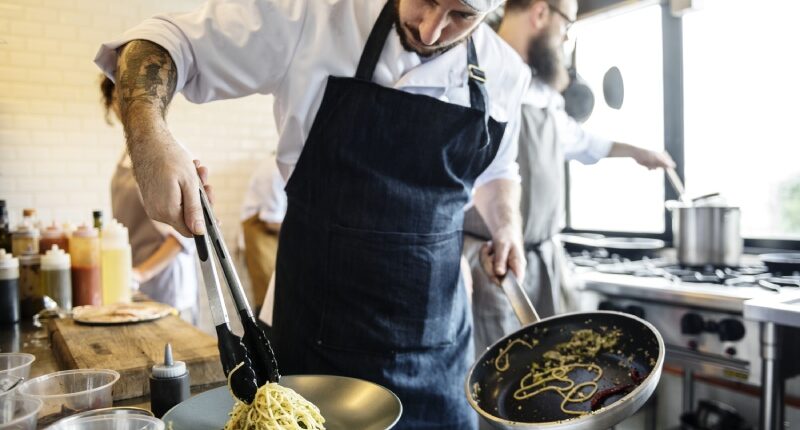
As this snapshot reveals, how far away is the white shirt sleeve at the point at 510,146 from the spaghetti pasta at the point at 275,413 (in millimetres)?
1008

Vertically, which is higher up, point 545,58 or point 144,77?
point 545,58

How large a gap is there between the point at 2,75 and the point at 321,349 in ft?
8.43

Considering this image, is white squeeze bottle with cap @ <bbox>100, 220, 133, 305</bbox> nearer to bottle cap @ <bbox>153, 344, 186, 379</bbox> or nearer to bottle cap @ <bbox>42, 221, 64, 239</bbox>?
bottle cap @ <bbox>42, 221, 64, 239</bbox>

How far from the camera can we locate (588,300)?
2.50m

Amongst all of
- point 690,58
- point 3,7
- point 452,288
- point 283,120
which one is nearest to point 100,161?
point 3,7

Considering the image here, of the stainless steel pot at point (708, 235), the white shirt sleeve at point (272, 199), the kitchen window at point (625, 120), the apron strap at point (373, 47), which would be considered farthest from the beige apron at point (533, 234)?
the white shirt sleeve at point (272, 199)

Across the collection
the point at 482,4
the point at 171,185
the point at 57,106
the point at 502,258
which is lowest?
the point at 502,258

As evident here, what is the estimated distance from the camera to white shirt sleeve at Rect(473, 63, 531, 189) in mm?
1741

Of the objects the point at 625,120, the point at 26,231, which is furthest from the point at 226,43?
the point at 625,120

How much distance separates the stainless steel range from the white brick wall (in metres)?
2.55

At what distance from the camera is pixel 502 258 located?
154cm

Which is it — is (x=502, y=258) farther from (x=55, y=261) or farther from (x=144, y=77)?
(x=55, y=261)

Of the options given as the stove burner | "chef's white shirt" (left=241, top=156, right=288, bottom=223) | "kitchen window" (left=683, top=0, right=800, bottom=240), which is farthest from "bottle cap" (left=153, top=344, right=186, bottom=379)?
"chef's white shirt" (left=241, top=156, right=288, bottom=223)

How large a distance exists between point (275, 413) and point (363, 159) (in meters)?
0.64
